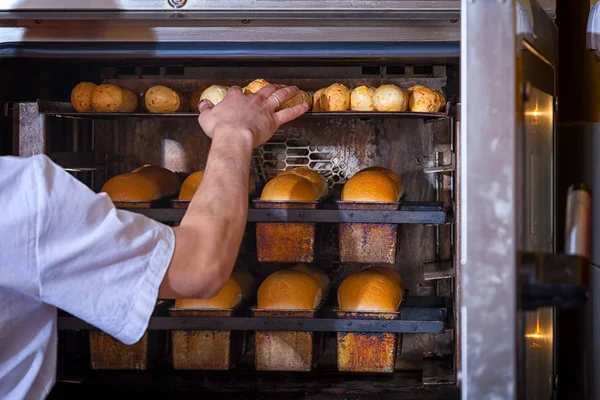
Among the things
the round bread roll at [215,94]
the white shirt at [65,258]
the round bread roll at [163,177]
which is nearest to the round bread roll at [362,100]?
the round bread roll at [215,94]

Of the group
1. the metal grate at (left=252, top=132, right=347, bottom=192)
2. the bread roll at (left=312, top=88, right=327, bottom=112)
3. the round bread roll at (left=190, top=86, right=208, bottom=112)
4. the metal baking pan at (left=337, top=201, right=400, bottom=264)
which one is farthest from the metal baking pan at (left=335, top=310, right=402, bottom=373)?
the round bread roll at (left=190, top=86, right=208, bottom=112)

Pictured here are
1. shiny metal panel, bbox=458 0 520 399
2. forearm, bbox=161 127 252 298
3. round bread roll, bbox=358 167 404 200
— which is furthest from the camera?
round bread roll, bbox=358 167 404 200

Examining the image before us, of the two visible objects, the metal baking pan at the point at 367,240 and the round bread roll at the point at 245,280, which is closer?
the metal baking pan at the point at 367,240

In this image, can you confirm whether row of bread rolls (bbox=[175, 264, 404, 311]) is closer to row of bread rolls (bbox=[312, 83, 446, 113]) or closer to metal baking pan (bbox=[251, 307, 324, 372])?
metal baking pan (bbox=[251, 307, 324, 372])

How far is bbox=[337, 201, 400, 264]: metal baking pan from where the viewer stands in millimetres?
1850

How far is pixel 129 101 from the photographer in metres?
1.98

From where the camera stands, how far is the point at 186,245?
1070mm

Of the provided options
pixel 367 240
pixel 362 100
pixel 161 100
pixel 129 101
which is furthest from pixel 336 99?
pixel 129 101

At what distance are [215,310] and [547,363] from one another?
0.90 metres

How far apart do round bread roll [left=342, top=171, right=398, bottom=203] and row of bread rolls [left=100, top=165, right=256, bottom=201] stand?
0.33 meters

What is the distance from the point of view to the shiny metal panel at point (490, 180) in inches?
34.2

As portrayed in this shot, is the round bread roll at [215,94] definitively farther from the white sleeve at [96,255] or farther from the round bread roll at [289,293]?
the white sleeve at [96,255]

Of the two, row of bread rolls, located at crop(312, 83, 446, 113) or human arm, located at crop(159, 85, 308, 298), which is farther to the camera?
row of bread rolls, located at crop(312, 83, 446, 113)

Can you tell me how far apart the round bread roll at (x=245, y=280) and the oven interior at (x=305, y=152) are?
0.07 metres
